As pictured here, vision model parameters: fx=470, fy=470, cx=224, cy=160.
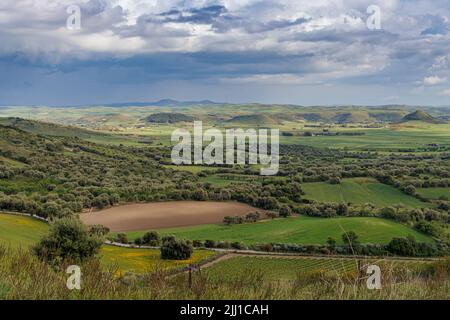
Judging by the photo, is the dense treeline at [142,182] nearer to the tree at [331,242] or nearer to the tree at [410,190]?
the tree at [410,190]

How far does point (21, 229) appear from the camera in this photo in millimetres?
47781

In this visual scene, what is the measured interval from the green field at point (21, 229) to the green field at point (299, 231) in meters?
11.3

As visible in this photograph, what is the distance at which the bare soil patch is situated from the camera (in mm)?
65312

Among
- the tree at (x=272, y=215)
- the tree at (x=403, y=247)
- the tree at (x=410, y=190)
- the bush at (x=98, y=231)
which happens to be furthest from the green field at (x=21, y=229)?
the tree at (x=410, y=190)

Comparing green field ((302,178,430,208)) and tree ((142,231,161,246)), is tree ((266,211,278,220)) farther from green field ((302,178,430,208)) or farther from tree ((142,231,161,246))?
tree ((142,231,161,246))

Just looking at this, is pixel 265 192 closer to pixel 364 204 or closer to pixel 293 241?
pixel 364 204

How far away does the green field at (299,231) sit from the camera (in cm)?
5897

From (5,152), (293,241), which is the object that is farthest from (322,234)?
(5,152)

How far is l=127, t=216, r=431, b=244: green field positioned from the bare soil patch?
141 inches

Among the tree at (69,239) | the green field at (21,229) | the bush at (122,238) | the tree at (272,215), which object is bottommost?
the tree at (272,215)

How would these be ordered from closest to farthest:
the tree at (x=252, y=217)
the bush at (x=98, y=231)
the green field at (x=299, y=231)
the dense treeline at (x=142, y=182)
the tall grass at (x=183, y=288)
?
the tall grass at (x=183, y=288) → the bush at (x=98, y=231) → the green field at (x=299, y=231) → the dense treeline at (x=142, y=182) → the tree at (x=252, y=217)

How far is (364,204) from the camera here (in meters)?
81.9

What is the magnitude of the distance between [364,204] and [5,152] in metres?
81.4

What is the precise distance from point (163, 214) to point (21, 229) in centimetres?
2696
